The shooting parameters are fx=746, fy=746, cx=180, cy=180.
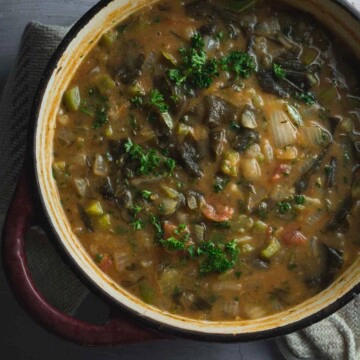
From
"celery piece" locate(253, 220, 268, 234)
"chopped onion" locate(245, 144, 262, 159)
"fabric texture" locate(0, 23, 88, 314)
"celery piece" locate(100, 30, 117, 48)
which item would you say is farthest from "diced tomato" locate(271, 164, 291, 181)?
"fabric texture" locate(0, 23, 88, 314)

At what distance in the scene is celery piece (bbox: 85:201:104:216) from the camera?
11.3ft

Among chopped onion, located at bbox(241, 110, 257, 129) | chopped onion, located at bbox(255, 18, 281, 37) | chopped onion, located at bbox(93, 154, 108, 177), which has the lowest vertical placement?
chopped onion, located at bbox(93, 154, 108, 177)

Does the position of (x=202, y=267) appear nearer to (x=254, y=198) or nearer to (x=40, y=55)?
(x=254, y=198)

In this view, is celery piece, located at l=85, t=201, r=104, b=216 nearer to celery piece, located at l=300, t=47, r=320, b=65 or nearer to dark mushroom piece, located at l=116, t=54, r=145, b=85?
dark mushroom piece, located at l=116, t=54, r=145, b=85

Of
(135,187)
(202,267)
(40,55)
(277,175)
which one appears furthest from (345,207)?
(40,55)

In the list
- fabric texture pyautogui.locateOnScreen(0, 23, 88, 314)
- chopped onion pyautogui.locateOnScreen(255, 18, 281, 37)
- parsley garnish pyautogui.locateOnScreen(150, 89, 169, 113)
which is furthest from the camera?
fabric texture pyautogui.locateOnScreen(0, 23, 88, 314)

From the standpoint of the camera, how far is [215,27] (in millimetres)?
3520

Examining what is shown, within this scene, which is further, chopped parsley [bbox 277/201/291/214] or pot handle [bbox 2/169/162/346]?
chopped parsley [bbox 277/201/291/214]

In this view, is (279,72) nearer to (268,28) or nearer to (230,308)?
(268,28)

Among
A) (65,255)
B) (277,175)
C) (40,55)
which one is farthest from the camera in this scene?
(40,55)

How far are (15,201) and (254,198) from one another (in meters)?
1.09

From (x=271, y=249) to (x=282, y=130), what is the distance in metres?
0.55

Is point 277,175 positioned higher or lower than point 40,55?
higher

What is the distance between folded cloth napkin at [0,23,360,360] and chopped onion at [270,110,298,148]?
0.97m
